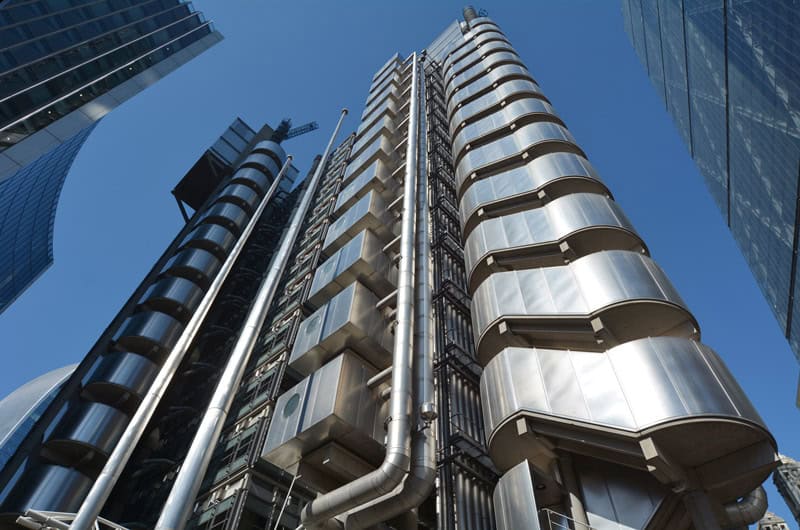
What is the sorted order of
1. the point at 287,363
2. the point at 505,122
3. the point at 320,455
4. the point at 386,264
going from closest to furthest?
1. the point at 320,455
2. the point at 287,363
3. the point at 386,264
4. the point at 505,122

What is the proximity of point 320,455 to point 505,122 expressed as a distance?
22208 millimetres

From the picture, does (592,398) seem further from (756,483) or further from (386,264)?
(386,264)

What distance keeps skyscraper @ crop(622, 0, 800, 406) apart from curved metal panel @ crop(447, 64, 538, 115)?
A: 1813 centimetres

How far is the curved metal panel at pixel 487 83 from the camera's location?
36000 mm

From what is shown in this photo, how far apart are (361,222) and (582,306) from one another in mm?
14802

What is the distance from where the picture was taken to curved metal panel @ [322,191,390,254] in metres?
27.2

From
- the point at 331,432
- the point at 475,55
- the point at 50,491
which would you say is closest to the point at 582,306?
the point at 331,432

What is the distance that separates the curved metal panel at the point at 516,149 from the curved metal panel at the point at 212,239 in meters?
22.5

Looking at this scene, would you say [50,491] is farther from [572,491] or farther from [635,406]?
[635,406]

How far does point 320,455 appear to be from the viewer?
15711 millimetres

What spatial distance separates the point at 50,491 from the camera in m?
24.6

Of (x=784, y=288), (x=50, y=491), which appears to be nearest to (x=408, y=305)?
(x=50, y=491)

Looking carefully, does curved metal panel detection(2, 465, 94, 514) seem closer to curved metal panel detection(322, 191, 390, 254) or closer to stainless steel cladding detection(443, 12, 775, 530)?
curved metal panel detection(322, 191, 390, 254)

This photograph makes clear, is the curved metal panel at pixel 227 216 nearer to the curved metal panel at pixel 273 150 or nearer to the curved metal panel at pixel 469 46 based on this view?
the curved metal panel at pixel 273 150
